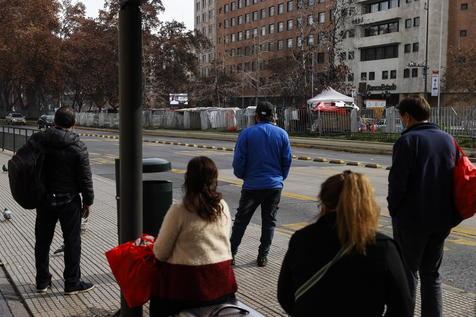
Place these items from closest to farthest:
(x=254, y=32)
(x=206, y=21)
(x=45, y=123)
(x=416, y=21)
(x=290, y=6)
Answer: (x=45, y=123) < (x=416, y=21) < (x=290, y=6) < (x=254, y=32) < (x=206, y=21)

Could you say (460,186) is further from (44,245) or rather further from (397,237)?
(44,245)

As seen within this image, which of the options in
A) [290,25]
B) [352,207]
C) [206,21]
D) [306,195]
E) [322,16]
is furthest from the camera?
[206,21]

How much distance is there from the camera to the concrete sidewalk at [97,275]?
15.5 ft

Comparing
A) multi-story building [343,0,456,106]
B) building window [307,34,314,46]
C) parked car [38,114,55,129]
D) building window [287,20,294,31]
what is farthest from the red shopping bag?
building window [287,20,294,31]

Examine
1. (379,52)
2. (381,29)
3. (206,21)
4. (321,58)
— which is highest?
(206,21)

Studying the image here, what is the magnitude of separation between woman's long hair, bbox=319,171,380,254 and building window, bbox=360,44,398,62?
239ft

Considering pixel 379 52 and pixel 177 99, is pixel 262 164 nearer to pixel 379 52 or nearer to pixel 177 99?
pixel 177 99

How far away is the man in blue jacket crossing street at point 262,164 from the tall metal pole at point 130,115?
184 centimetres

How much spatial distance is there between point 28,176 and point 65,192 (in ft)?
1.16

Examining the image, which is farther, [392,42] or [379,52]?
[379,52]

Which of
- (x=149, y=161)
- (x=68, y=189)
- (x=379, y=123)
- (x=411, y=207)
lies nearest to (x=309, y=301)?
(x=411, y=207)

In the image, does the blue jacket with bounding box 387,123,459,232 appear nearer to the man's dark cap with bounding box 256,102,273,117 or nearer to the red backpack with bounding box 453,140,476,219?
the red backpack with bounding box 453,140,476,219

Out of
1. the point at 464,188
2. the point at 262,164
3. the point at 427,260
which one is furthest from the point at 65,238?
the point at 464,188

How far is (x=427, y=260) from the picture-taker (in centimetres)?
390
